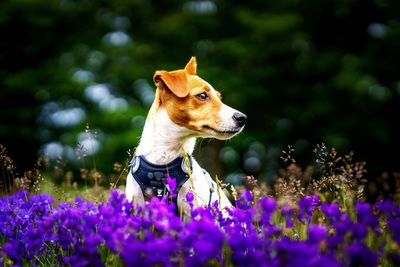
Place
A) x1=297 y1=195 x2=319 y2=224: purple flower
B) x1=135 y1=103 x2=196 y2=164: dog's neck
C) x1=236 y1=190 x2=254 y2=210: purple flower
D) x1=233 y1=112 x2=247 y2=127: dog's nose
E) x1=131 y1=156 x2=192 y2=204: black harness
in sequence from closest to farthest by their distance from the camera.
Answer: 1. x1=297 y1=195 x2=319 y2=224: purple flower
2. x1=236 y1=190 x2=254 y2=210: purple flower
3. x1=131 y1=156 x2=192 y2=204: black harness
4. x1=233 y1=112 x2=247 y2=127: dog's nose
5. x1=135 y1=103 x2=196 y2=164: dog's neck

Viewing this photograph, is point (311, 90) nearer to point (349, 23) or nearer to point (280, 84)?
point (280, 84)

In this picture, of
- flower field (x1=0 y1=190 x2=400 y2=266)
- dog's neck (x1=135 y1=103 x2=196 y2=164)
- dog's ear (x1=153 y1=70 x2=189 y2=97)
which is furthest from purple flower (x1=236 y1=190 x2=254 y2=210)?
dog's ear (x1=153 y1=70 x2=189 y2=97)

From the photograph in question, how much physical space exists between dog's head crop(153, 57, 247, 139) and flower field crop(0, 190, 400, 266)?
112cm

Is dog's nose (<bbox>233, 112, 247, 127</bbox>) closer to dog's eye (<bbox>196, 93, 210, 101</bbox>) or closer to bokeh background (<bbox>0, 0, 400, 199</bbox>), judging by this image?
dog's eye (<bbox>196, 93, 210, 101</bbox>)

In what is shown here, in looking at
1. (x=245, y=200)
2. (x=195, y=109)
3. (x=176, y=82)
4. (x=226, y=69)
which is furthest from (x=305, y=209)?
(x=226, y=69)

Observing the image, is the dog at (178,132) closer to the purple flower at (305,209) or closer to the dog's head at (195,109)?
the dog's head at (195,109)

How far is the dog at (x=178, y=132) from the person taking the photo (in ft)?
14.1

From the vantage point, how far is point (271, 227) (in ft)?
8.66

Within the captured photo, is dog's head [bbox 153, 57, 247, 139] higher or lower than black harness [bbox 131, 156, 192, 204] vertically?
higher

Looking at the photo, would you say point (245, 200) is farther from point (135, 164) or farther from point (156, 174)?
point (135, 164)

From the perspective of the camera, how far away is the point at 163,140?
14.8 feet

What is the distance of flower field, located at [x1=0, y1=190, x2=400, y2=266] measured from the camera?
7.58 feet

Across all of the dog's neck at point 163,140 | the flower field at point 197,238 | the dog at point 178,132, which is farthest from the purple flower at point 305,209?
the dog's neck at point 163,140

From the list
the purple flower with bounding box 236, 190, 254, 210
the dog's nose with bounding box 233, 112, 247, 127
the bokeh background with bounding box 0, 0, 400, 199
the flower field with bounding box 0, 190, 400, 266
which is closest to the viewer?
the flower field with bounding box 0, 190, 400, 266
